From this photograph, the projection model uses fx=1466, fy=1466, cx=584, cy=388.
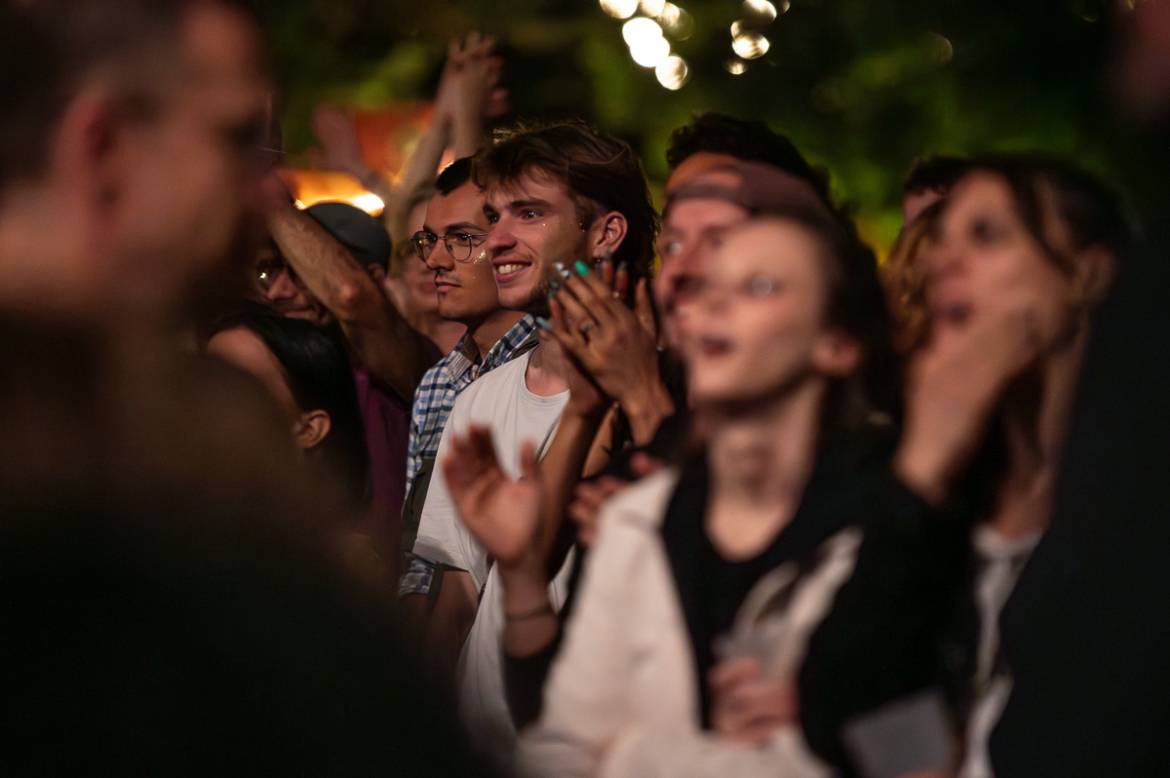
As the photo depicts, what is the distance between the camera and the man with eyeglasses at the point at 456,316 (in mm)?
2701

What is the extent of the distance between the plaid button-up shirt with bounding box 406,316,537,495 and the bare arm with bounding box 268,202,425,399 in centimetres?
27

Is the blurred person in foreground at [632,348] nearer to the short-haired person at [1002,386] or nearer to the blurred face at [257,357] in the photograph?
the short-haired person at [1002,386]

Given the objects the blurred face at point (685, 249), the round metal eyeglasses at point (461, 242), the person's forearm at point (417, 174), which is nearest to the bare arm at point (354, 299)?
the round metal eyeglasses at point (461, 242)

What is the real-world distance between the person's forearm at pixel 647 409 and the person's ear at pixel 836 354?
0.30 metres

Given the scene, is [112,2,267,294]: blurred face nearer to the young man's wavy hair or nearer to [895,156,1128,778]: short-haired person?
[895,156,1128,778]: short-haired person

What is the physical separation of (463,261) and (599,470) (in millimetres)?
884

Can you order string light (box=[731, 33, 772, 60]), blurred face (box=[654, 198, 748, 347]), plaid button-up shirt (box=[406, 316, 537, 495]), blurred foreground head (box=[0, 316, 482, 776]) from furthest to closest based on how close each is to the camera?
1. plaid button-up shirt (box=[406, 316, 537, 495])
2. string light (box=[731, 33, 772, 60])
3. blurred face (box=[654, 198, 748, 347])
4. blurred foreground head (box=[0, 316, 482, 776])

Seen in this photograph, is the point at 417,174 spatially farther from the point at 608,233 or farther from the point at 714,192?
the point at 714,192

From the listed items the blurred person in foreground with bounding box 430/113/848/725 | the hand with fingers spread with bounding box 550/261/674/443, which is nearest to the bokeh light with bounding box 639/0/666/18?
the blurred person in foreground with bounding box 430/113/848/725

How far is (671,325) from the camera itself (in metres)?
1.88

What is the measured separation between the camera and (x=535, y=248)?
7.75 feet

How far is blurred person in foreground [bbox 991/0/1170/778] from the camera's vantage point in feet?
5.23

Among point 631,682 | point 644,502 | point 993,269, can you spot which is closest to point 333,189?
point 644,502

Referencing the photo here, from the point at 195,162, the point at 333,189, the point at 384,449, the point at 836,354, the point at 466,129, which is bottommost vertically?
the point at 384,449
